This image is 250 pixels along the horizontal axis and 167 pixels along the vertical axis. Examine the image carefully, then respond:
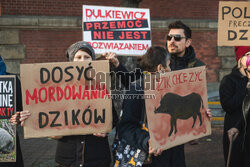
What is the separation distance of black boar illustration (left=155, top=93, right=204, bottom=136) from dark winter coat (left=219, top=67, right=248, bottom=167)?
0.80m

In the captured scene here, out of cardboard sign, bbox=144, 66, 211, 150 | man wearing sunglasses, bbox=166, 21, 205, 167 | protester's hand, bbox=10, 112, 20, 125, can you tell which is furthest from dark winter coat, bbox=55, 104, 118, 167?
man wearing sunglasses, bbox=166, 21, 205, 167

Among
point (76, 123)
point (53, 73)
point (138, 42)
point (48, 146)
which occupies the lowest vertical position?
point (48, 146)

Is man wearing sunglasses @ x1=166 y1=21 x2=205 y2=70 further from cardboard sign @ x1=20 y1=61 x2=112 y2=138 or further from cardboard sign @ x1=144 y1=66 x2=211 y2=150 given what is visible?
cardboard sign @ x1=20 y1=61 x2=112 y2=138

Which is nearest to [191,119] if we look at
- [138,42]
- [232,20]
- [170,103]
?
[170,103]

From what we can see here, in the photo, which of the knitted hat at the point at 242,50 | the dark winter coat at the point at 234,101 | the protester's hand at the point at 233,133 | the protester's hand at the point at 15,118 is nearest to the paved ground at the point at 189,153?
the dark winter coat at the point at 234,101

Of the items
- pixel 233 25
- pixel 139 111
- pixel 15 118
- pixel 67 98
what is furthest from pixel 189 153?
pixel 15 118

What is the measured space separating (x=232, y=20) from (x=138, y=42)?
132 centimetres

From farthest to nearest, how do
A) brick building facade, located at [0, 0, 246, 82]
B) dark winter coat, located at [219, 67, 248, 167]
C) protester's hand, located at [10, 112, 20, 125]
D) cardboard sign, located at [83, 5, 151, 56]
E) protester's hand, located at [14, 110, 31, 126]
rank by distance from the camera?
1. brick building facade, located at [0, 0, 246, 82]
2. cardboard sign, located at [83, 5, 151, 56]
3. dark winter coat, located at [219, 67, 248, 167]
4. protester's hand, located at [10, 112, 20, 125]
5. protester's hand, located at [14, 110, 31, 126]

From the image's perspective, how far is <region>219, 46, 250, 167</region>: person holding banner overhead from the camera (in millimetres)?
2506

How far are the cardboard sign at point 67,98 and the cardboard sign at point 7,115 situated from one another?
12.0 inches

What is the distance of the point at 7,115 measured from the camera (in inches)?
83.0

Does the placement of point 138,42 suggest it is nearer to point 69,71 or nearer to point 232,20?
point 232,20

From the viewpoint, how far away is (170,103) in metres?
1.83

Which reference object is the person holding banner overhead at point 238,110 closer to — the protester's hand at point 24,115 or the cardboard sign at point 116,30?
the cardboard sign at point 116,30
